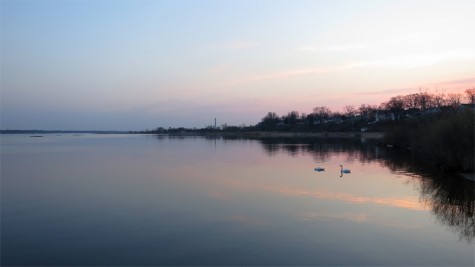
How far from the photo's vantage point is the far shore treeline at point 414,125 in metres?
24.9

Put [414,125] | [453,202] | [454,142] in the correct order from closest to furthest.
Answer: [453,202], [454,142], [414,125]

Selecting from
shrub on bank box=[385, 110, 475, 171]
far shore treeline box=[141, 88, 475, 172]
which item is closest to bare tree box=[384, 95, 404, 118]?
far shore treeline box=[141, 88, 475, 172]

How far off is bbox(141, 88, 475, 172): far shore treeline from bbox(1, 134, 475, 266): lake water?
10.6ft

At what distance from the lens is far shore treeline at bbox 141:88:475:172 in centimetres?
2492

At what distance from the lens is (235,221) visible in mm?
13031

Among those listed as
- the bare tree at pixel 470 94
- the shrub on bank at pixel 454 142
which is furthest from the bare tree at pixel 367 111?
the shrub on bank at pixel 454 142

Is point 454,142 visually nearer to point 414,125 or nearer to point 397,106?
point 414,125

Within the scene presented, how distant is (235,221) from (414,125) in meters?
45.6

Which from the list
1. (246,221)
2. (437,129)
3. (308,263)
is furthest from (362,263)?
(437,129)

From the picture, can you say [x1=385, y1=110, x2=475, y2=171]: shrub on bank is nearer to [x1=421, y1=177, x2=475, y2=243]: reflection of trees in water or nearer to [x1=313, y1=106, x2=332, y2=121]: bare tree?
[x1=421, y1=177, x2=475, y2=243]: reflection of trees in water

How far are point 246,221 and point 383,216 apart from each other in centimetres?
497

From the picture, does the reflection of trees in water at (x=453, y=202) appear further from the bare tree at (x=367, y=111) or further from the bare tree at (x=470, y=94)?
the bare tree at (x=367, y=111)

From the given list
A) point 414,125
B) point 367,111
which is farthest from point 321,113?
point 414,125

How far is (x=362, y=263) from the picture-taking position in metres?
9.17
